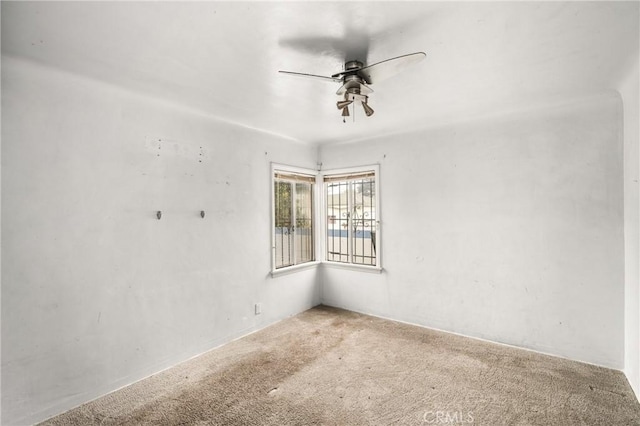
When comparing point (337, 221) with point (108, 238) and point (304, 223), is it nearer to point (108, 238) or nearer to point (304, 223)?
point (304, 223)

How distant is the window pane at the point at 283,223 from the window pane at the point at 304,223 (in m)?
0.15

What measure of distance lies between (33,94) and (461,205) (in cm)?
389

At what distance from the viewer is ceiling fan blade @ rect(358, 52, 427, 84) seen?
5.46 ft

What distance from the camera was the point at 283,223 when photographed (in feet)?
13.7

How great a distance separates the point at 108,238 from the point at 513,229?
3.76 metres

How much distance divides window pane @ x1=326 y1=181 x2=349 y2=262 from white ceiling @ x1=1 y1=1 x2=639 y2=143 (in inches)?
73.5

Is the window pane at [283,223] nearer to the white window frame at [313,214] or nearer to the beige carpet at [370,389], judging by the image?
the white window frame at [313,214]

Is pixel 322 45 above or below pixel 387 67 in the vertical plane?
above

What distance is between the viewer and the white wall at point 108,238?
204 cm

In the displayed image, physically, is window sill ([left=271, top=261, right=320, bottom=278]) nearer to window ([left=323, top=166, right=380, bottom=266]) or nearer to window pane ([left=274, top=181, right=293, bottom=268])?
window pane ([left=274, top=181, right=293, bottom=268])

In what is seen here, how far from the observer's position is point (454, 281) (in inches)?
140

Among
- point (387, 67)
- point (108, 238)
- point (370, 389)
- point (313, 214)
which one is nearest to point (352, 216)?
point (313, 214)

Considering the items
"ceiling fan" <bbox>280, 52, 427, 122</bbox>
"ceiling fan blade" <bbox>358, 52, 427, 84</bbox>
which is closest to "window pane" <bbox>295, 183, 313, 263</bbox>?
"ceiling fan" <bbox>280, 52, 427, 122</bbox>

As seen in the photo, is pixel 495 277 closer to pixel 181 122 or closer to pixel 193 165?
pixel 193 165
